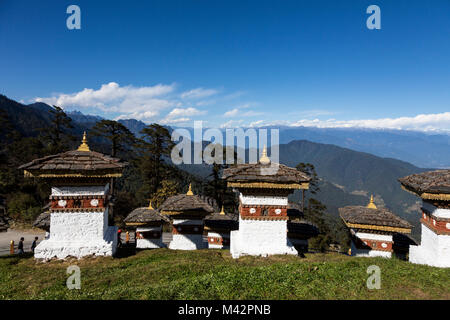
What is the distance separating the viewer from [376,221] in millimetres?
11891

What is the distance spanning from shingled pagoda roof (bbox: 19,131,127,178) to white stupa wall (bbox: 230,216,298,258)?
613 centimetres

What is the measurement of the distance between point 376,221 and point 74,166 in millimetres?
14347

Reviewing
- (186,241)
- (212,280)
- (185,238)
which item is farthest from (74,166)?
(186,241)

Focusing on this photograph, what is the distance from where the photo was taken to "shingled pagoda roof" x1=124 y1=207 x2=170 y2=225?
562 inches

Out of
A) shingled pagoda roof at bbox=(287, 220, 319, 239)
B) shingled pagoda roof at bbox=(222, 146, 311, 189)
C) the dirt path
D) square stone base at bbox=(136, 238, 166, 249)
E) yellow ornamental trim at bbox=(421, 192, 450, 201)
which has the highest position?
shingled pagoda roof at bbox=(222, 146, 311, 189)

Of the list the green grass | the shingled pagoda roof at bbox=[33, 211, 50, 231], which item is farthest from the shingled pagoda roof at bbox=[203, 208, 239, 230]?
the shingled pagoda roof at bbox=[33, 211, 50, 231]

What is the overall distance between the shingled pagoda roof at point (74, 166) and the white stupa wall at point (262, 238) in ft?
20.1

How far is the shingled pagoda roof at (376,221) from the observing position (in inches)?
454

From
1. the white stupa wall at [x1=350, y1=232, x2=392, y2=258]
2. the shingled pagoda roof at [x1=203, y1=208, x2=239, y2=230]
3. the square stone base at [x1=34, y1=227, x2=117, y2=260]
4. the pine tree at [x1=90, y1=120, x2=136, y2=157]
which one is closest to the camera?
the square stone base at [x1=34, y1=227, x2=117, y2=260]

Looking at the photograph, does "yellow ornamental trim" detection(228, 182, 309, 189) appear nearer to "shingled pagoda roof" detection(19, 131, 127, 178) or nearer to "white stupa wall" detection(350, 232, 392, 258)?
"white stupa wall" detection(350, 232, 392, 258)

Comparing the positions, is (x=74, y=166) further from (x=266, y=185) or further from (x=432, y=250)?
(x=432, y=250)

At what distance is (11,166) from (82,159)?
30.3m
